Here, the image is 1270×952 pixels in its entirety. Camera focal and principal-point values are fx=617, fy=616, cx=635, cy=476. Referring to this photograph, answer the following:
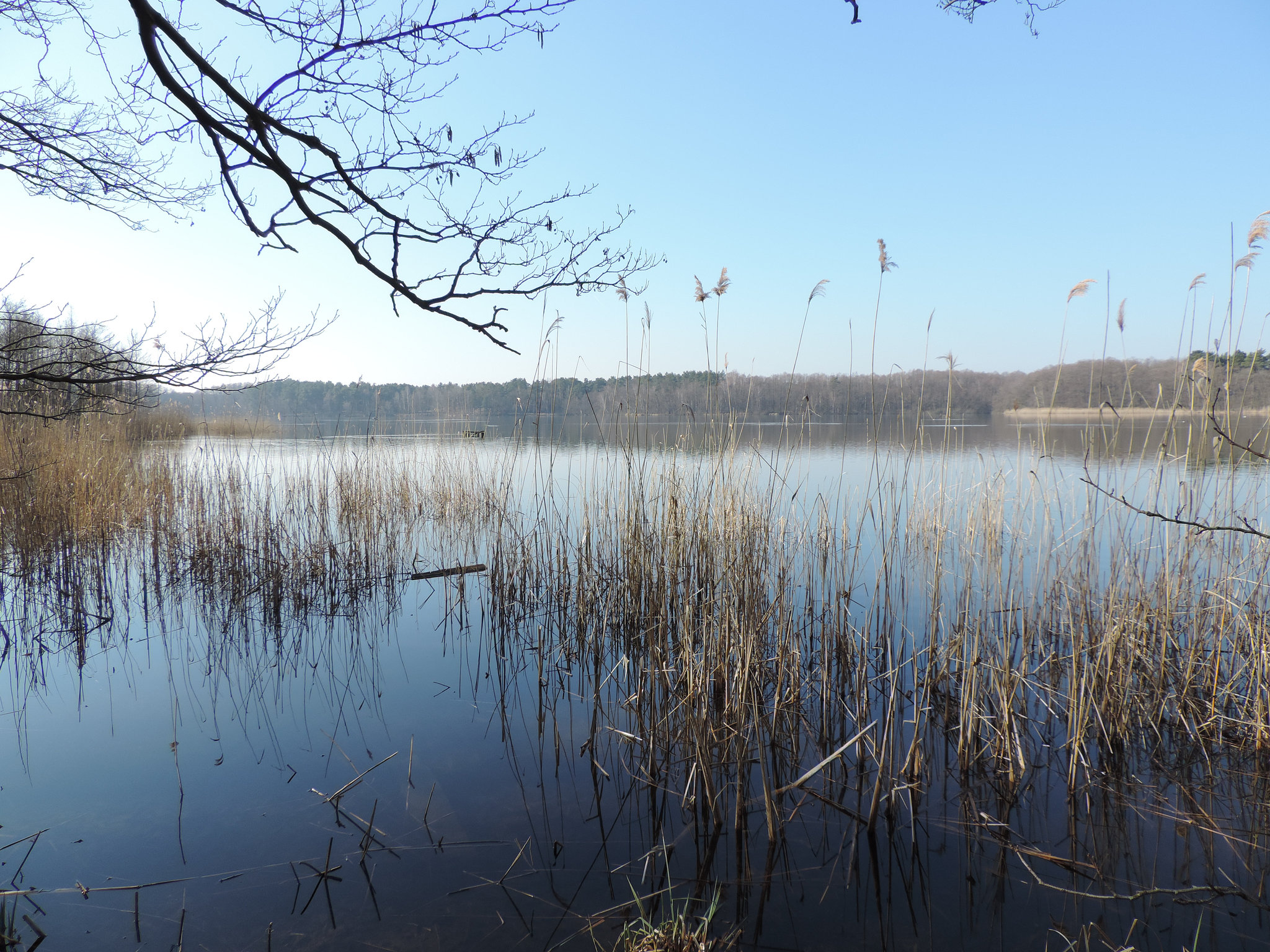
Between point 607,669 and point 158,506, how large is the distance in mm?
4497

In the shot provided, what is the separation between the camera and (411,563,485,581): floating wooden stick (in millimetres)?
4387

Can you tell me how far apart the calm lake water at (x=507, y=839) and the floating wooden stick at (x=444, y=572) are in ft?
5.26

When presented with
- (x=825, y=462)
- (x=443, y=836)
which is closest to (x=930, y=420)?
(x=825, y=462)

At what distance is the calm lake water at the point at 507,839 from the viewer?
1459 millimetres

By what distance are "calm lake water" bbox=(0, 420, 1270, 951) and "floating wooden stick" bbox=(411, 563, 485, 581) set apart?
160cm

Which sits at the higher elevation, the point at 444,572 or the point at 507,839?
the point at 444,572

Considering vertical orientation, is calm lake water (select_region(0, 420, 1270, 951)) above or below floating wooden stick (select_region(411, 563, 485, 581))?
below

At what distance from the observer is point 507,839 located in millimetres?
1802

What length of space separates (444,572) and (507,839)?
284cm

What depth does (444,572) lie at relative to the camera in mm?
4438

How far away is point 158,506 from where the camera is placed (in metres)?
5.16

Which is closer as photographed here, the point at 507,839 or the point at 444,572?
the point at 507,839

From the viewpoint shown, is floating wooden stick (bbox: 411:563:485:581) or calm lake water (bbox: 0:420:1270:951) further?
floating wooden stick (bbox: 411:563:485:581)

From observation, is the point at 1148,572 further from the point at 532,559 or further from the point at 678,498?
the point at 532,559
